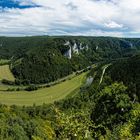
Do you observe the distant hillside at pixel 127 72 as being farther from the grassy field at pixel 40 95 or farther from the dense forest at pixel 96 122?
the dense forest at pixel 96 122

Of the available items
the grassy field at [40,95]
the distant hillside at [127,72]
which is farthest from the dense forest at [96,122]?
the distant hillside at [127,72]

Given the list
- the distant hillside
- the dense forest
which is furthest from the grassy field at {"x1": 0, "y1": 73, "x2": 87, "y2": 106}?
the dense forest

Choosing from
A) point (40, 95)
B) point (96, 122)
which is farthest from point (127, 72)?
point (96, 122)

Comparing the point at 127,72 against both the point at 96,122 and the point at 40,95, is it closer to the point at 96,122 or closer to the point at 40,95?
the point at 40,95

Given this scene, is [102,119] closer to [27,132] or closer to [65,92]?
[27,132]

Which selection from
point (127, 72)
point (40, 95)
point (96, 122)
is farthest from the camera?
point (40, 95)

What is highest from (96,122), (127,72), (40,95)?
(96,122)

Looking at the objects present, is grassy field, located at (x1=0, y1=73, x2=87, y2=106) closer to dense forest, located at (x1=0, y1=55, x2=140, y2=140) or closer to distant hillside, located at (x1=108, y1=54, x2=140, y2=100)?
distant hillside, located at (x1=108, y1=54, x2=140, y2=100)

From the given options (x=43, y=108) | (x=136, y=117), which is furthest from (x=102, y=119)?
(x=43, y=108)
